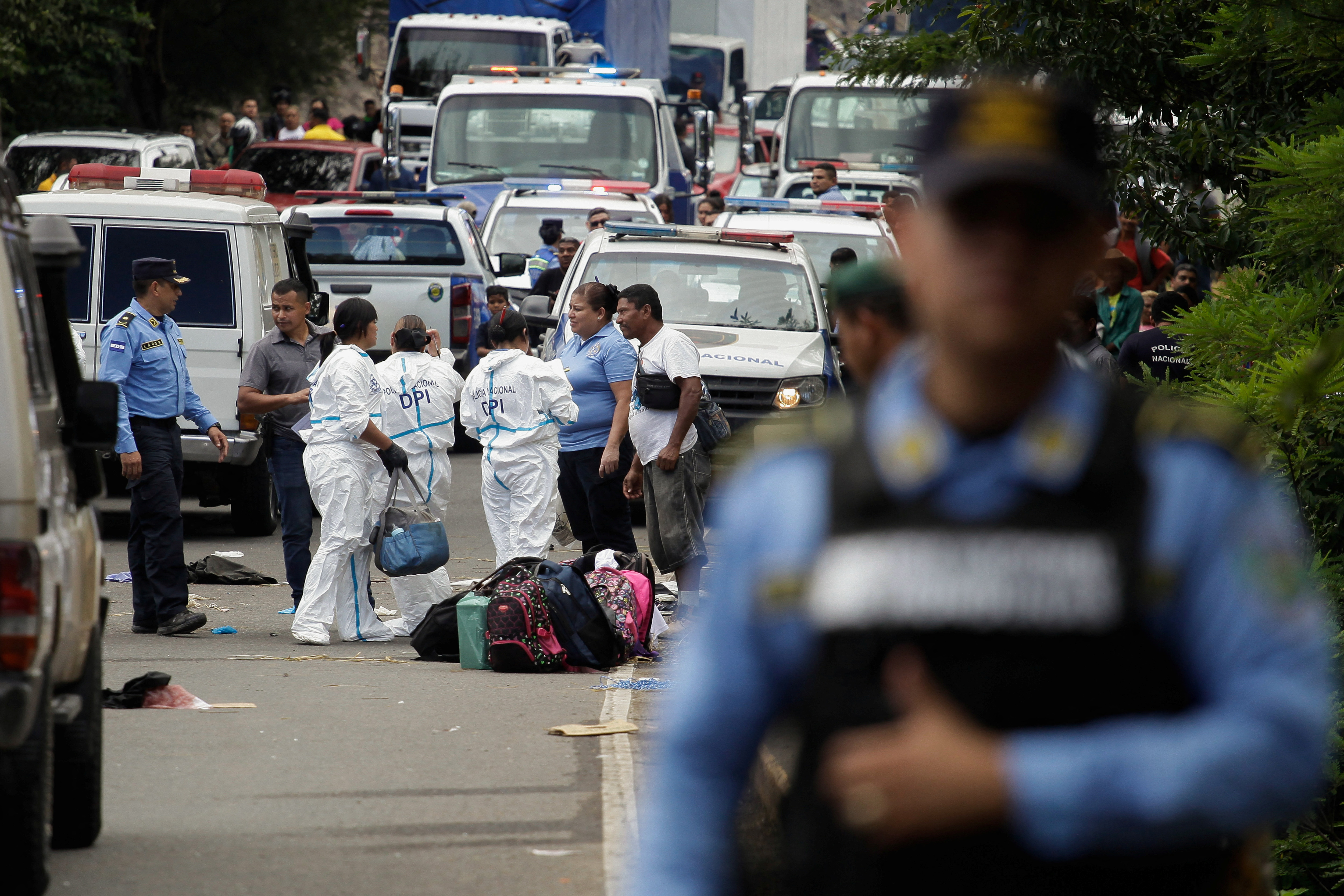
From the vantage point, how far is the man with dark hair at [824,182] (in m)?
20.2

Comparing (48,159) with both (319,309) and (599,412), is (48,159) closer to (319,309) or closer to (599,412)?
(319,309)

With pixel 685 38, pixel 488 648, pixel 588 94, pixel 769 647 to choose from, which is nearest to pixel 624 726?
pixel 488 648

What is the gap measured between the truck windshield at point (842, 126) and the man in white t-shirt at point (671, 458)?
14.4m

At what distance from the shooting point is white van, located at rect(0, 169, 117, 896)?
418cm

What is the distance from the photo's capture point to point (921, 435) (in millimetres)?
1688

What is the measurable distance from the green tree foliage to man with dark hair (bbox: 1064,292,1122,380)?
17765 mm

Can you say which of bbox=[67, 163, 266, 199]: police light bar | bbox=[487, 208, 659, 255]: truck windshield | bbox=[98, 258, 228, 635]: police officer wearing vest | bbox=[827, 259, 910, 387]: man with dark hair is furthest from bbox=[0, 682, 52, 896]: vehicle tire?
bbox=[487, 208, 659, 255]: truck windshield

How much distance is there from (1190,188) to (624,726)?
586cm

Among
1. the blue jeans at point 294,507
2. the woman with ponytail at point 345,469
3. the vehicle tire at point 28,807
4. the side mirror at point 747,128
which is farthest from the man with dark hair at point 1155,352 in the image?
the side mirror at point 747,128

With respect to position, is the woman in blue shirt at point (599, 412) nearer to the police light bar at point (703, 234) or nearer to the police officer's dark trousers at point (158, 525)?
the police officer's dark trousers at point (158, 525)

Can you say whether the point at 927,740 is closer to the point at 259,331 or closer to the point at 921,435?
the point at 921,435

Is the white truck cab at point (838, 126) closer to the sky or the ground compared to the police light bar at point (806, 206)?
closer to the sky

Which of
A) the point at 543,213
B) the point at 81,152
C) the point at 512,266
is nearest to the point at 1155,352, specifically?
the point at 512,266

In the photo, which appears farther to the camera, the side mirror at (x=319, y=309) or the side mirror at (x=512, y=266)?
the side mirror at (x=512, y=266)
